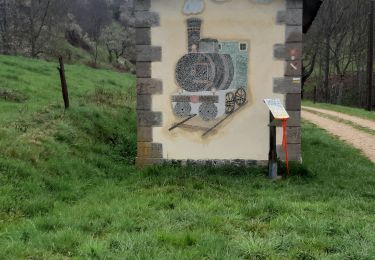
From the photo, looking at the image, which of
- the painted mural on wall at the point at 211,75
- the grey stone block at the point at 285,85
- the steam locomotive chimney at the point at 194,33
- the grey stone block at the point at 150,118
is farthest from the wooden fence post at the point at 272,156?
the grey stone block at the point at 150,118

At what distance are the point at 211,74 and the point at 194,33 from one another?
97 centimetres

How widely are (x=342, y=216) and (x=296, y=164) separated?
140 inches

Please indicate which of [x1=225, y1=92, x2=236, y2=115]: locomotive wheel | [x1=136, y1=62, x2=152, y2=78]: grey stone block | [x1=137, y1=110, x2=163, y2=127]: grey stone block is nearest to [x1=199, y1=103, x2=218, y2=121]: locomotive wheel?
[x1=225, y1=92, x2=236, y2=115]: locomotive wheel

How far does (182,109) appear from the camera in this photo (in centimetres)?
1045

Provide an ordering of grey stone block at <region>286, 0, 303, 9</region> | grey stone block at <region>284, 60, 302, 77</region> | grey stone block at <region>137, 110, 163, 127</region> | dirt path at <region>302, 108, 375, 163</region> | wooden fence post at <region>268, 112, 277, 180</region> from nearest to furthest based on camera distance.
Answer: wooden fence post at <region>268, 112, 277, 180</region>, grey stone block at <region>286, 0, 303, 9</region>, grey stone block at <region>284, 60, 302, 77</region>, grey stone block at <region>137, 110, 163, 127</region>, dirt path at <region>302, 108, 375, 163</region>

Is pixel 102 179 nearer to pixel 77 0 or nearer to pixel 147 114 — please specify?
pixel 147 114

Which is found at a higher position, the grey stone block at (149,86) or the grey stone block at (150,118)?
the grey stone block at (149,86)

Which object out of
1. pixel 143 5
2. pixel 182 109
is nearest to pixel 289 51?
pixel 182 109

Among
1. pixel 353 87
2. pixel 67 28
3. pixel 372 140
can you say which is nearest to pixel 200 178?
pixel 372 140

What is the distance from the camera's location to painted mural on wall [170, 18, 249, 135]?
10.3 meters

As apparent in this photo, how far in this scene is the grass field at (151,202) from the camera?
529cm

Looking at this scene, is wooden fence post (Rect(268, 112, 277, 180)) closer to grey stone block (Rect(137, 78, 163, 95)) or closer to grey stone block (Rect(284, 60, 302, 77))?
grey stone block (Rect(284, 60, 302, 77))

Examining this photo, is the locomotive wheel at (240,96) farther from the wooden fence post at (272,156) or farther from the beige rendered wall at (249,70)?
the wooden fence post at (272,156)

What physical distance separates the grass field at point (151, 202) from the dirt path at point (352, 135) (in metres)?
1.69
